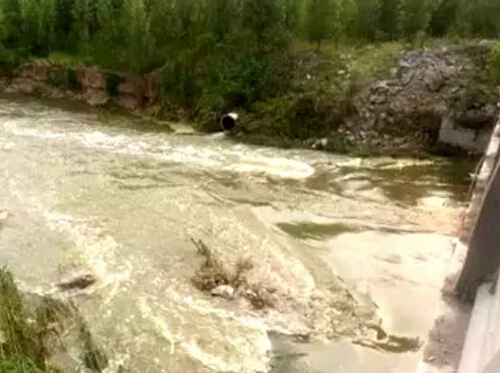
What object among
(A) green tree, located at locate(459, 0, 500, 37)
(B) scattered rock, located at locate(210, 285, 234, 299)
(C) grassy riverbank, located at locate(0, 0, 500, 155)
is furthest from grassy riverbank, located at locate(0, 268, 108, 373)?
(A) green tree, located at locate(459, 0, 500, 37)

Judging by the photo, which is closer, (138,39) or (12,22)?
(138,39)

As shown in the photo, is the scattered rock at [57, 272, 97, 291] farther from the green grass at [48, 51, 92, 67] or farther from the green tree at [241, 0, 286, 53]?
the green grass at [48, 51, 92, 67]

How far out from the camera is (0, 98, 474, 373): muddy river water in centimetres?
814

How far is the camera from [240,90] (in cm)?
1590

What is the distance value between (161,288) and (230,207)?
275cm

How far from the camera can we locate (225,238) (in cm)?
1048

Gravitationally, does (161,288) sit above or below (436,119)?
below

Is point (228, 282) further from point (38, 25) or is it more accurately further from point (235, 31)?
point (38, 25)

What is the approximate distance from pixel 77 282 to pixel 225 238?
2267mm

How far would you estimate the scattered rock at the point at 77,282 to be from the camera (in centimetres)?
905

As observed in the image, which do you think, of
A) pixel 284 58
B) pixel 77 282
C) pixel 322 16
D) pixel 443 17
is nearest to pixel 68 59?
pixel 284 58

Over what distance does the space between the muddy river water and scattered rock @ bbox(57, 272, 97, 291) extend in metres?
0.13

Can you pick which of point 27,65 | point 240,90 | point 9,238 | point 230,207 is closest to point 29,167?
point 9,238

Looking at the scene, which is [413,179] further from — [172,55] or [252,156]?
[172,55]
